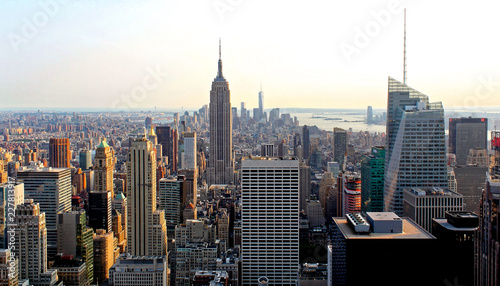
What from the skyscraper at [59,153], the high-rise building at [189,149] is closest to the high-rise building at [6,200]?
the skyscraper at [59,153]

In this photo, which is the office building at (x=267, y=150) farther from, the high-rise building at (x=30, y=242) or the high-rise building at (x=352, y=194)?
the high-rise building at (x=30, y=242)

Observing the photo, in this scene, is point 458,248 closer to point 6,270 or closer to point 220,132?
point 6,270

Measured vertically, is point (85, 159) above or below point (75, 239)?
above

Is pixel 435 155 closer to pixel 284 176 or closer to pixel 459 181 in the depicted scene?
pixel 459 181

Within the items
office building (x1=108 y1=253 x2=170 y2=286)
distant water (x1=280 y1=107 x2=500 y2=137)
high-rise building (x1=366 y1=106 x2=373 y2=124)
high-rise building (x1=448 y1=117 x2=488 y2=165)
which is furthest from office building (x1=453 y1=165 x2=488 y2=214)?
office building (x1=108 y1=253 x2=170 y2=286)

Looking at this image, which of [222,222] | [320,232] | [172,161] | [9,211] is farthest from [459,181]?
[172,161]

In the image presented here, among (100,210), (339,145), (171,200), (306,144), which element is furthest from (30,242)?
(306,144)

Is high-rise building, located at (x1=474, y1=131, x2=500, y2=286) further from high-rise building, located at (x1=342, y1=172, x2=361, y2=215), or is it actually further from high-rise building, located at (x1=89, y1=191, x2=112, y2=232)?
high-rise building, located at (x1=89, y1=191, x2=112, y2=232)
